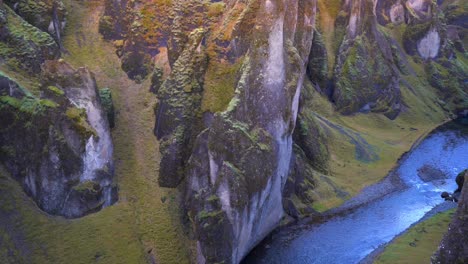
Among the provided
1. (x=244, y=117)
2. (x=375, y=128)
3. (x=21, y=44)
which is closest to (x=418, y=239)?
(x=244, y=117)

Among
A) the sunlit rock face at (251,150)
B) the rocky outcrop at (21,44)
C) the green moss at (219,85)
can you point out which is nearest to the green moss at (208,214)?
the sunlit rock face at (251,150)

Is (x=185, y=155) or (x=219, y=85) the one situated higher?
(x=219, y=85)

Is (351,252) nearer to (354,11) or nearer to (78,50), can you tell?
(78,50)

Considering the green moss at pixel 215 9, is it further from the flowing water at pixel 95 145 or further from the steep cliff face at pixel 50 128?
the flowing water at pixel 95 145

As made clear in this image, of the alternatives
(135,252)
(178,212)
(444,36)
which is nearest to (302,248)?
(178,212)

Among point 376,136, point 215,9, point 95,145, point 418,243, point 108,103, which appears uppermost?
point 215,9

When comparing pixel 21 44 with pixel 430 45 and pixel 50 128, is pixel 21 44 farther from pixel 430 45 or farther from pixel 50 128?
pixel 430 45

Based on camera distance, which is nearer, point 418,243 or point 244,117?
point 244,117
